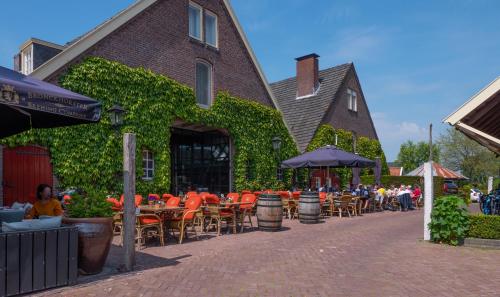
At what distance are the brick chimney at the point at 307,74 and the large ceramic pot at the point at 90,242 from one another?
72.0ft

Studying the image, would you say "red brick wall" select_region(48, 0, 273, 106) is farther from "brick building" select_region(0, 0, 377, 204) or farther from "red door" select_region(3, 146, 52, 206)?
"red door" select_region(3, 146, 52, 206)

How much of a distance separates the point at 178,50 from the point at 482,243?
11.6m

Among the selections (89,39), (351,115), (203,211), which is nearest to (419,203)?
(351,115)

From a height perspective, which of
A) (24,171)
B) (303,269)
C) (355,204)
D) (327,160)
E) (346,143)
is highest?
(346,143)

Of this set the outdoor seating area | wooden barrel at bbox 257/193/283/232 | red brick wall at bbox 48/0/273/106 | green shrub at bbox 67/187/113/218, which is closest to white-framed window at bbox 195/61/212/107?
red brick wall at bbox 48/0/273/106

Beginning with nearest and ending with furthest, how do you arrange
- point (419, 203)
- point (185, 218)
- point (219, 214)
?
1. point (185, 218)
2. point (219, 214)
3. point (419, 203)

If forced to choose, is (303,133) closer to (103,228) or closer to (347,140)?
(347,140)

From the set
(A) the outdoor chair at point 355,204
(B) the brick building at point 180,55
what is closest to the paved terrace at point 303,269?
(A) the outdoor chair at point 355,204

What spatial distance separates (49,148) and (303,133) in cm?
1502

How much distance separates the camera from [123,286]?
5.63 m

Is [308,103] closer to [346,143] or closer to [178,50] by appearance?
[346,143]

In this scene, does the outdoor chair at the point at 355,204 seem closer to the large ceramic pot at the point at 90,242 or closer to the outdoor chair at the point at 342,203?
the outdoor chair at the point at 342,203

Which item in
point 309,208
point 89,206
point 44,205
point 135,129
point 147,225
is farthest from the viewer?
point 135,129

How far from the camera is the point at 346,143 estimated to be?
26047 mm
